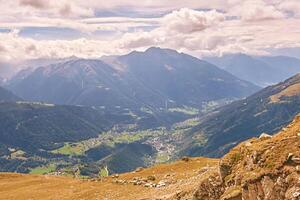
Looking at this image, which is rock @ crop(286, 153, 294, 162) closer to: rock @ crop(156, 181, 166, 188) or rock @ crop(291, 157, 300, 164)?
rock @ crop(291, 157, 300, 164)

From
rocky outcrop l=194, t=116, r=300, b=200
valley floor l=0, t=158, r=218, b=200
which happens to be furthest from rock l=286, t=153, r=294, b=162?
valley floor l=0, t=158, r=218, b=200

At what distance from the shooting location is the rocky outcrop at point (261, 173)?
79.6 ft

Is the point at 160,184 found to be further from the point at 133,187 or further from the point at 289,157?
the point at 289,157

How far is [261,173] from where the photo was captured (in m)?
25.2

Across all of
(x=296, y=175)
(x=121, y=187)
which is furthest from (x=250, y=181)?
(x=121, y=187)

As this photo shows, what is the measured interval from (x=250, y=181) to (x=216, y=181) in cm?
492

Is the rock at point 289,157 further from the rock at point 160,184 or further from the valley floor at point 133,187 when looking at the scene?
the rock at point 160,184

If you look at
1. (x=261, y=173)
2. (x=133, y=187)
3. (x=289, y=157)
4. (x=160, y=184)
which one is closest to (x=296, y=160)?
(x=289, y=157)

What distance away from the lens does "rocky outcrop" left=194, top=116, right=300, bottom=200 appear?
79.6 feet

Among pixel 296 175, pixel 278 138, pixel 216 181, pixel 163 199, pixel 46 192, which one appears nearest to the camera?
pixel 296 175

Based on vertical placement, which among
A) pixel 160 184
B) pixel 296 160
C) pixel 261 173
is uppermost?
pixel 296 160

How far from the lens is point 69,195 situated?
5900cm

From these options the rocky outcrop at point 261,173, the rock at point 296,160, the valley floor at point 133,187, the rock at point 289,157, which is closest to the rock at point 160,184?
the valley floor at point 133,187

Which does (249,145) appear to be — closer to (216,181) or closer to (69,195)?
(216,181)
